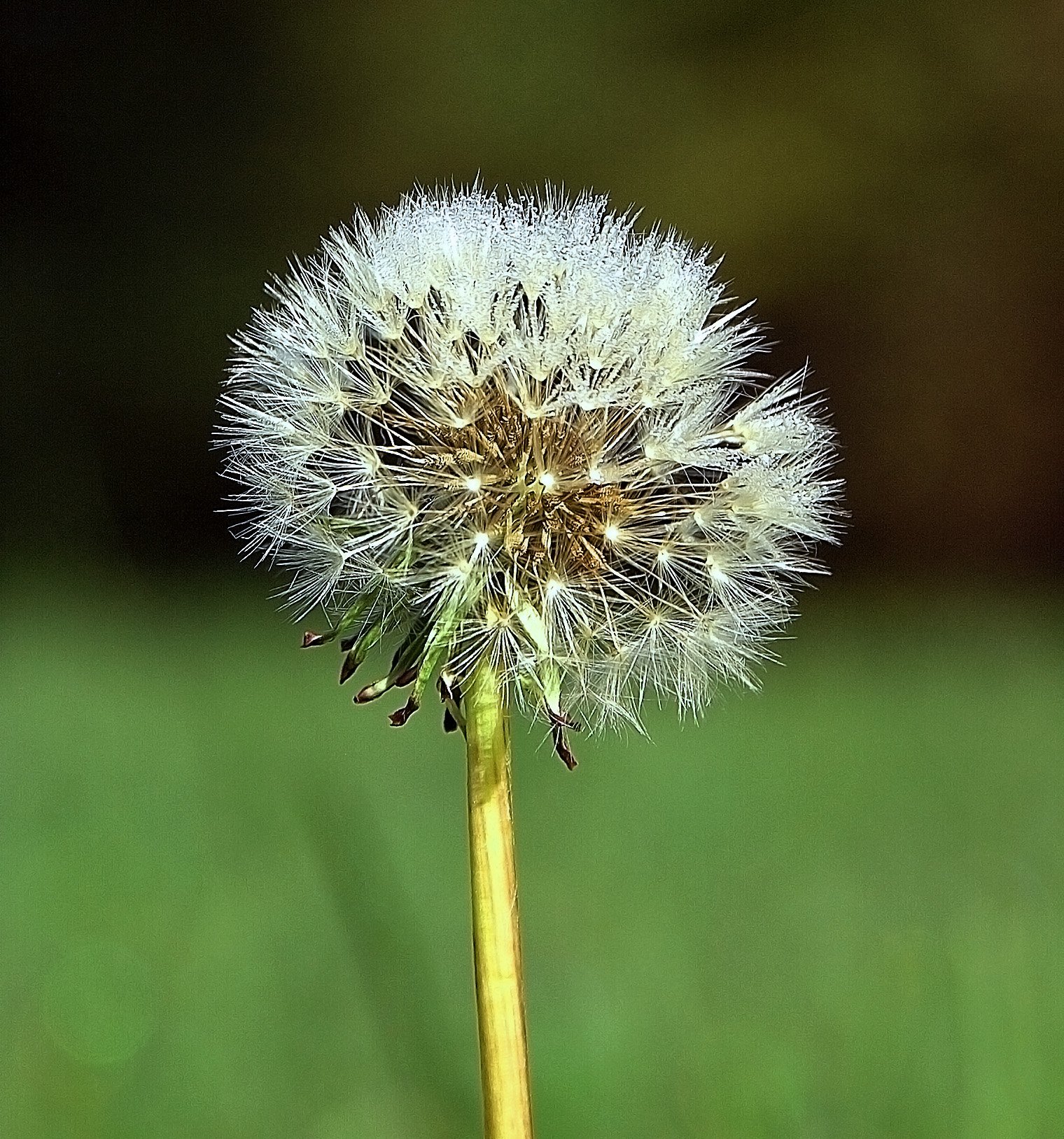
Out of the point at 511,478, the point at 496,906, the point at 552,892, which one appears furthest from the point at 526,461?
the point at 552,892

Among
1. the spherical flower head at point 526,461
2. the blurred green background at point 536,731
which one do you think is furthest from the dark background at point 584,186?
the spherical flower head at point 526,461

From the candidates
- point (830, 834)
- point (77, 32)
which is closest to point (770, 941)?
point (830, 834)

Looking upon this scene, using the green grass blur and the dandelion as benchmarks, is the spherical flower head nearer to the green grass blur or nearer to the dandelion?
Answer: the dandelion

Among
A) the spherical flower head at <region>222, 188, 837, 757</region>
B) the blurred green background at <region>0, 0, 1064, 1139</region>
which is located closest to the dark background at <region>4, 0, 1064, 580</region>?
the blurred green background at <region>0, 0, 1064, 1139</region>

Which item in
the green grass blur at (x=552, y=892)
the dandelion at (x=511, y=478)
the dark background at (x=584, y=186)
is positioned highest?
the dark background at (x=584, y=186)

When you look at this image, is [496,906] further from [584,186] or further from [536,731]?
[584,186]

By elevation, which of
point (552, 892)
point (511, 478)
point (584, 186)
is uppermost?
point (584, 186)

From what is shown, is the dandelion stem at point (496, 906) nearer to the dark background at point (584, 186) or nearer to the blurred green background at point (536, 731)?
the blurred green background at point (536, 731)
